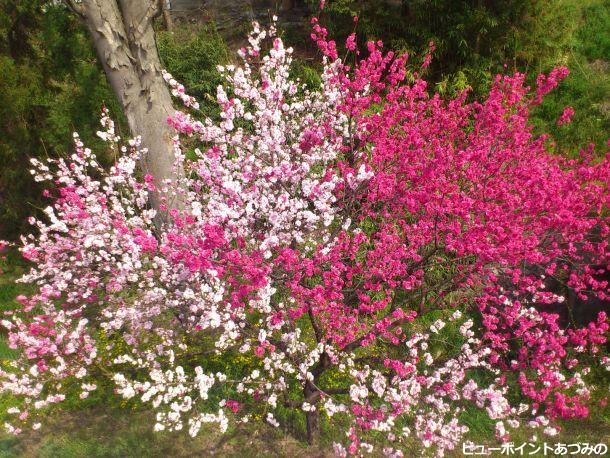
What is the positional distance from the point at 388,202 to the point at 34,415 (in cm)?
520

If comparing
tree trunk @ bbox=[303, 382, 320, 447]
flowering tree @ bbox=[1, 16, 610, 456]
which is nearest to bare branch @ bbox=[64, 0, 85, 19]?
flowering tree @ bbox=[1, 16, 610, 456]

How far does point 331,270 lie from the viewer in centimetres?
400

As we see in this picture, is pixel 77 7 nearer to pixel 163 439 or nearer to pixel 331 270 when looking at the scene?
pixel 331 270

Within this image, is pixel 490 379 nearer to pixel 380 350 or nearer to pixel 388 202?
pixel 380 350

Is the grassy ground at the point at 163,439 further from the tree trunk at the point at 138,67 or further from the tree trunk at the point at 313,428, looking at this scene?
the tree trunk at the point at 138,67

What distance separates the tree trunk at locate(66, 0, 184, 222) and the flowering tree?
23cm

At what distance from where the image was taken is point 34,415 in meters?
5.24

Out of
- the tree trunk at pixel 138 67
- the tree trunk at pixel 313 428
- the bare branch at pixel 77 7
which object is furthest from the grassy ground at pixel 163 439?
the bare branch at pixel 77 7

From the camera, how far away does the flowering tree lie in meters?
3.73

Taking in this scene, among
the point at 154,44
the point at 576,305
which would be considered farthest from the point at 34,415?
the point at 576,305

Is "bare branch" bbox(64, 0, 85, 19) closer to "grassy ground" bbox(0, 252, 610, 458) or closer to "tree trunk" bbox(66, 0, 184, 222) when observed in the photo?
"tree trunk" bbox(66, 0, 184, 222)

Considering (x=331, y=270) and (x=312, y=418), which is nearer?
(x=331, y=270)

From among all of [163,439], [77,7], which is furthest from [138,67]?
[163,439]

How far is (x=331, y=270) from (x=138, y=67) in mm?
3411
